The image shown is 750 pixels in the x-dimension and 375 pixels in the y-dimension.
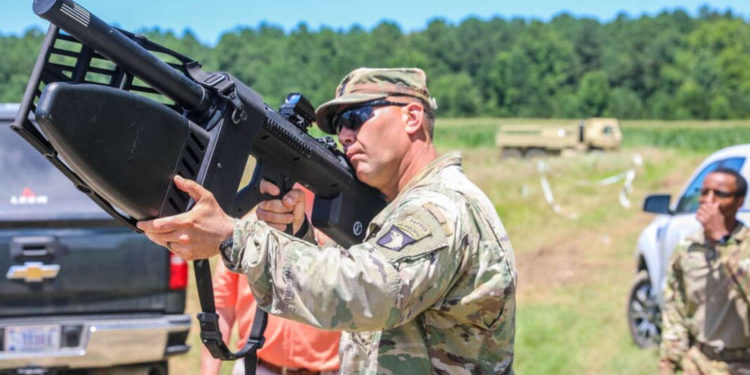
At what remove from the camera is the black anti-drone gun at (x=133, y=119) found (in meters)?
1.92

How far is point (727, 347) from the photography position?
200 inches

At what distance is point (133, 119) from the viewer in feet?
6.61

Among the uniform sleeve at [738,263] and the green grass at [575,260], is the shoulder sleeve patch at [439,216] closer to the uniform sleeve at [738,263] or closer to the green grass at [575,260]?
the uniform sleeve at [738,263]

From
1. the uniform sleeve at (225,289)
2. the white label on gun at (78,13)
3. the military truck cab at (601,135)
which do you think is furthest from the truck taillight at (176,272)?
the military truck cab at (601,135)

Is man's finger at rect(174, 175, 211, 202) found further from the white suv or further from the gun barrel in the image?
the white suv

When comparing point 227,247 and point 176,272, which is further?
point 176,272

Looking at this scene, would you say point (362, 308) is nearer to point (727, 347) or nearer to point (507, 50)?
point (727, 347)

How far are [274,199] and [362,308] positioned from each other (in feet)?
2.41

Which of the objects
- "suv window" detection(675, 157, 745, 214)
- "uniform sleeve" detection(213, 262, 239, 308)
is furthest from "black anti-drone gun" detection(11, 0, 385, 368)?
"suv window" detection(675, 157, 745, 214)

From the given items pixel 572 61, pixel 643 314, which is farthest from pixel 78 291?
pixel 572 61

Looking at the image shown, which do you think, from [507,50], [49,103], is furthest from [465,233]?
[507,50]

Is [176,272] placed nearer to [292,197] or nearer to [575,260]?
[292,197]

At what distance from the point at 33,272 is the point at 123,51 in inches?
155

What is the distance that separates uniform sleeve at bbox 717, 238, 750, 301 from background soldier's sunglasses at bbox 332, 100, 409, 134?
3134 mm
